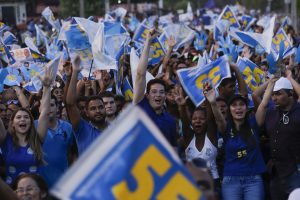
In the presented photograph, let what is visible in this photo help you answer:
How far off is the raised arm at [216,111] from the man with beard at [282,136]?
49cm

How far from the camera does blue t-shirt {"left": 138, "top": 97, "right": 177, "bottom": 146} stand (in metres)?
7.88

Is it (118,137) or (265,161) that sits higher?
(118,137)

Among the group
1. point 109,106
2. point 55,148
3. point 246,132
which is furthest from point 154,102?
point 55,148

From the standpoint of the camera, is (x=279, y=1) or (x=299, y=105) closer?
(x=299, y=105)

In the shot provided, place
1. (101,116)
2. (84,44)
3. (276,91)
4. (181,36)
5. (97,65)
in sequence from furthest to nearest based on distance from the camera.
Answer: (181,36) → (84,44) → (97,65) → (276,91) → (101,116)

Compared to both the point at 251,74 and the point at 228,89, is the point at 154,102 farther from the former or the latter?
the point at 251,74

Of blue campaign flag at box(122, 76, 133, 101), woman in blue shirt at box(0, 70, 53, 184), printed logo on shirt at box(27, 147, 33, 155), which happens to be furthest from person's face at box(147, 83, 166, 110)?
blue campaign flag at box(122, 76, 133, 101)

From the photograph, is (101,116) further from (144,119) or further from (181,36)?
(181,36)

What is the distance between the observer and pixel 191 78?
8.88 metres

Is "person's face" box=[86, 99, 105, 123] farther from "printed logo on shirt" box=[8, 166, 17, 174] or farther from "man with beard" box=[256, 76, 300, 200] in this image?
"man with beard" box=[256, 76, 300, 200]

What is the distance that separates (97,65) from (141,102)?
3295mm

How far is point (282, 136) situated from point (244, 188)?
0.69m

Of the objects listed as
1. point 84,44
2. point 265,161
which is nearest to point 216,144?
point 265,161

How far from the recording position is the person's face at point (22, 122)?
23.8ft
